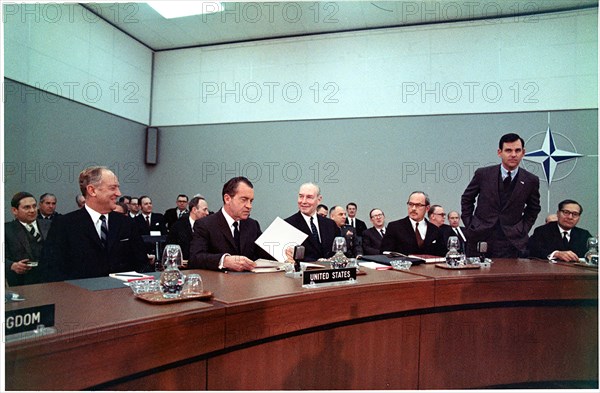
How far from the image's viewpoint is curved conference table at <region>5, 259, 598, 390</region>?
0.93 meters

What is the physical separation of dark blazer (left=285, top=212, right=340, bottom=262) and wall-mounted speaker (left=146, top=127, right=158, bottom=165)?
4.05 m

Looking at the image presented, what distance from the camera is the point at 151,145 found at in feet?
20.2

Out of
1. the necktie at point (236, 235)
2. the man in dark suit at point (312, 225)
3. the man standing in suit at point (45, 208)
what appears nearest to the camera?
the necktie at point (236, 235)

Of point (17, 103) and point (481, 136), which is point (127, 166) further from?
point (481, 136)

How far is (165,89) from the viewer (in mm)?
5840

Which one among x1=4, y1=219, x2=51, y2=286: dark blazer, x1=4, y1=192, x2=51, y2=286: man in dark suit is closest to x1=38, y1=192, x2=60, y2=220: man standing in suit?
x1=4, y1=192, x2=51, y2=286: man in dark suit

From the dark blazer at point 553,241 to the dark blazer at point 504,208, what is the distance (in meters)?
0.35

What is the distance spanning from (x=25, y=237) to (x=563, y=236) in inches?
137

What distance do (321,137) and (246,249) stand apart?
383cm

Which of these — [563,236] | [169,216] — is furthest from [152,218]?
[563,236]

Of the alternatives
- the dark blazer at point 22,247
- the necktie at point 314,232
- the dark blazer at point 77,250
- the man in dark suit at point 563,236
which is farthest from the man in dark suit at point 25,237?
the man in dark suit at point 563,236

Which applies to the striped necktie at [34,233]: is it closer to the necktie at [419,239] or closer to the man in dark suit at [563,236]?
the necktie at [419,239]

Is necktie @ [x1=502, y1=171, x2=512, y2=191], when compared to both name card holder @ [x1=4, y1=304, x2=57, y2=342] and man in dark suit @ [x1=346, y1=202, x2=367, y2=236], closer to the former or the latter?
name card holder @ [x1=4, y1=304, x2=57, y2=342]

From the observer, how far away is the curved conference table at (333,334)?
93cm
